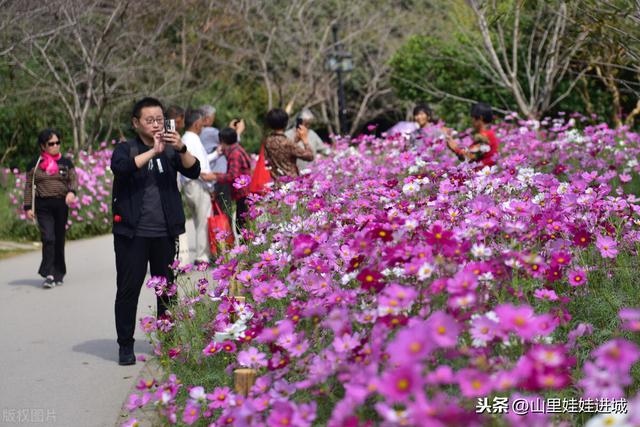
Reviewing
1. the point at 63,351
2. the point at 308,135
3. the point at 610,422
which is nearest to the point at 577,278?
the point at 610,422

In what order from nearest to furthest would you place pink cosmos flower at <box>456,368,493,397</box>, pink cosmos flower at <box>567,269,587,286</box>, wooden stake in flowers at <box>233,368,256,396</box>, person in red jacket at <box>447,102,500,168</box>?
pink cosmos flower at <box>456,368,493,397</box>, wooden stake in flowers at <box>233,368,256,396</box>, pink cosmos flower at <box>567,269,587,286</box>, person in red jacket at <box>447,102,500,168</box>

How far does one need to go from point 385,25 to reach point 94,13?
13.0 metres

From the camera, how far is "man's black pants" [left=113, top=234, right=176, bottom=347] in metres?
5.88

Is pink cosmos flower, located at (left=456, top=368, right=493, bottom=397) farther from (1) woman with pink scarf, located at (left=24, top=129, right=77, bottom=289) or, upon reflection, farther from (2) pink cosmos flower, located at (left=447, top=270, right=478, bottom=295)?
(1) woman with pink scarf, located at (left=24, top=129, right=77, bottom=289)

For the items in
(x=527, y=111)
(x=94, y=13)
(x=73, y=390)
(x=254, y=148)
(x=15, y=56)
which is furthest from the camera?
(x=254, y=148)

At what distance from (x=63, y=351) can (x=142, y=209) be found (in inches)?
54.0

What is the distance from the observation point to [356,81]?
31.5 m

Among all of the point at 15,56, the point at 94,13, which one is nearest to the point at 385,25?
the point at 94,13

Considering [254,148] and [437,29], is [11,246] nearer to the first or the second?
[254,148]

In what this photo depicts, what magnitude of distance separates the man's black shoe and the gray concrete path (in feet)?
0.14

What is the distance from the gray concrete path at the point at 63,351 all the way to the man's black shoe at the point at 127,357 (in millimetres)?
43

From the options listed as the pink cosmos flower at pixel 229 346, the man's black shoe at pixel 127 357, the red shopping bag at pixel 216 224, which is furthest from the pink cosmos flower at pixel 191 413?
the red shopping bag at pixel 216 224

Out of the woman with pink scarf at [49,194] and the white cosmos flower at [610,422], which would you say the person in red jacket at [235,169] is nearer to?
the woman with pink scarf at [49,194]

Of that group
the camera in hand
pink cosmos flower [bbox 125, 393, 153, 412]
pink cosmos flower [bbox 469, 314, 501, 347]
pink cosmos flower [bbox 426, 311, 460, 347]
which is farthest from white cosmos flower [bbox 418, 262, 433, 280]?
the camera in hand
